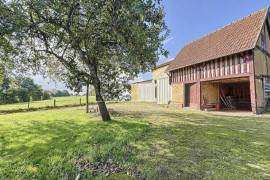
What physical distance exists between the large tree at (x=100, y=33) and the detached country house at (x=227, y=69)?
23.8 ft

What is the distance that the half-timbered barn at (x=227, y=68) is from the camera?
13.4m

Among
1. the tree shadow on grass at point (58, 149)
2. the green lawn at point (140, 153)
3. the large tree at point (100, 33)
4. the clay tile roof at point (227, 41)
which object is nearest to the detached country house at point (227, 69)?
the clay tile roof at point (227, 41)

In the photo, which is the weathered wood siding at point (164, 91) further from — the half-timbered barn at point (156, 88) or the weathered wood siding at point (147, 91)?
the weathered wood siding at point (147, 91)

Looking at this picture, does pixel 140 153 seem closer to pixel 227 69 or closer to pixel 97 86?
pixel 97 86

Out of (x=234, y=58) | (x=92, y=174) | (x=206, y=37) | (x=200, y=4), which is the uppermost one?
(x=200, y=4)

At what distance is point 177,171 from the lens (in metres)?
4.56

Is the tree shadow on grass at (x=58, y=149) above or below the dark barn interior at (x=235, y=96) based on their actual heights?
below

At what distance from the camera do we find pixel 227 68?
14531 mm

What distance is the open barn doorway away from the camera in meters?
17.3

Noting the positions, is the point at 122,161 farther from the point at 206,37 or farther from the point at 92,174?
the point at 206,37

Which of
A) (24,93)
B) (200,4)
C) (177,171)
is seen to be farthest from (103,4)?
(24,93)

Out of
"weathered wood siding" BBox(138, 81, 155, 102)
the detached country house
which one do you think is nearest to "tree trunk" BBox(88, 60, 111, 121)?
the detached country house

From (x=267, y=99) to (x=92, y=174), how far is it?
14.2 meters

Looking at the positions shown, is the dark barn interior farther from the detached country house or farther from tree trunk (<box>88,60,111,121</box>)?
tree trunk (<box>88,60,111,121</box>)
